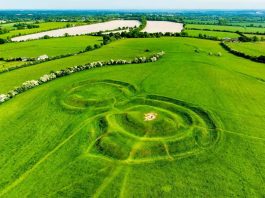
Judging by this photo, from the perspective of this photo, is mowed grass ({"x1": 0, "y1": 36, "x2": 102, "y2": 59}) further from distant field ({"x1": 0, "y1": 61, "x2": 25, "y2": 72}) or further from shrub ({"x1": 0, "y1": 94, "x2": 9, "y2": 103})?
shrub ({"x1": 0, "y1": 94, "x2": 9, "y2": 103})

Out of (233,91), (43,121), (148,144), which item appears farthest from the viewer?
(233,91)

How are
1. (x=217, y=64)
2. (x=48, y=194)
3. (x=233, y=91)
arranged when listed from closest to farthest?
(x=48, y=194) < (x=233, y=91) < (x=217, y=64)

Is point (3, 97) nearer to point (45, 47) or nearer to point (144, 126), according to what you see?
point (144, 126)

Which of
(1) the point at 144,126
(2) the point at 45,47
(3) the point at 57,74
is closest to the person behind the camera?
(1) the point at 144,126

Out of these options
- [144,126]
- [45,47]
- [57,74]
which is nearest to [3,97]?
[57,74]

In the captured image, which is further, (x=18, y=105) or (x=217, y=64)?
(x=217, y=64)

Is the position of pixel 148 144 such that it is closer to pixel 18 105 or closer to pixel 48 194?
pixel 48 194

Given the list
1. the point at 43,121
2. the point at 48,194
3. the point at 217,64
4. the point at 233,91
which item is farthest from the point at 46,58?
the point at 48,194
